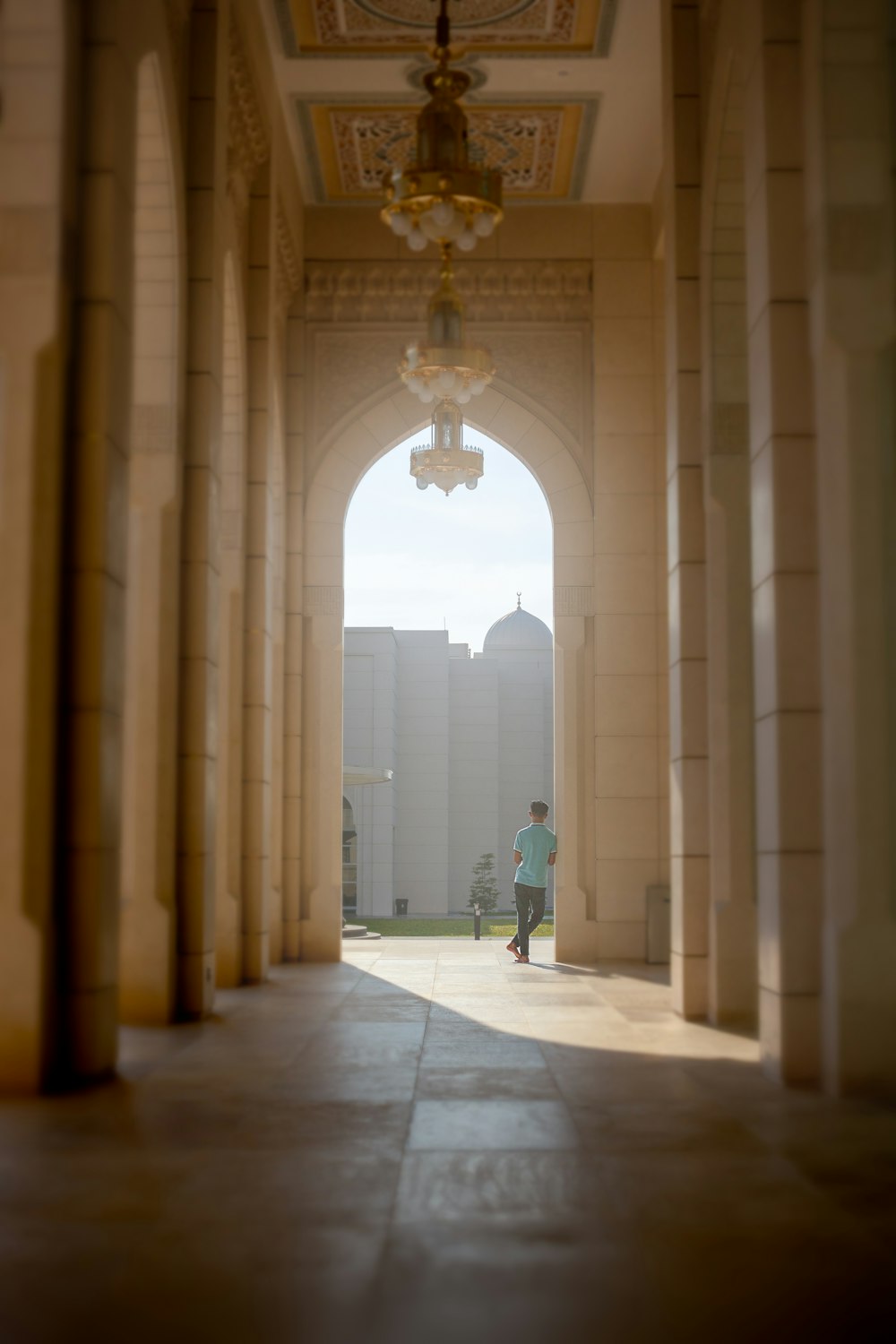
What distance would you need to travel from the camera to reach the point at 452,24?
28.6 ft

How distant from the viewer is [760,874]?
5340 millimetres

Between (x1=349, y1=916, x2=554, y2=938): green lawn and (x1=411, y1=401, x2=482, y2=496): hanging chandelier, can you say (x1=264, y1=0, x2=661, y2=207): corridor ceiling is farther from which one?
(x1=349, y1=916, x2=554, y2=938): green lawn

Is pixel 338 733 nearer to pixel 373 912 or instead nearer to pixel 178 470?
pixel 178 470

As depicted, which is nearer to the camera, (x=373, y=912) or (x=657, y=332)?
(x=657, y=332)

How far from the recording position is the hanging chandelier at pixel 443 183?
6.80 metres

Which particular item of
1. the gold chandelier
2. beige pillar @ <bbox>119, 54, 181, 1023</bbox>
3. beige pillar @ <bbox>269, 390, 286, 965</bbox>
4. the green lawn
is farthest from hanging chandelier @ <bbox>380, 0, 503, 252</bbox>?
the green lawn

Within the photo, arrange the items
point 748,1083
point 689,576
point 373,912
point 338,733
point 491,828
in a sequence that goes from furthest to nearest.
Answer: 1. point 491,828
2. point 373,912
3. point 338,733
4. point 689,576
5. point 748,1083

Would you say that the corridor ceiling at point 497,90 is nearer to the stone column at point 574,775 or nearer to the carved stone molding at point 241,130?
the carved stone molding at point 241,130

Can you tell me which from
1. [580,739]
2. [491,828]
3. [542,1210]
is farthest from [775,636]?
[491,828]

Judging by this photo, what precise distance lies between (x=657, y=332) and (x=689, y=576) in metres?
4.56

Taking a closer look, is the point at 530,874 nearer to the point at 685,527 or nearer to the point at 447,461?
the point at 447,461

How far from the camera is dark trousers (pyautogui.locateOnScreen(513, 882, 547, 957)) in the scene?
411 inches

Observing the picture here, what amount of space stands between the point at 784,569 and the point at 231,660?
4529mm

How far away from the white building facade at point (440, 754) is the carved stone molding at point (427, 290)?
77.2ft
